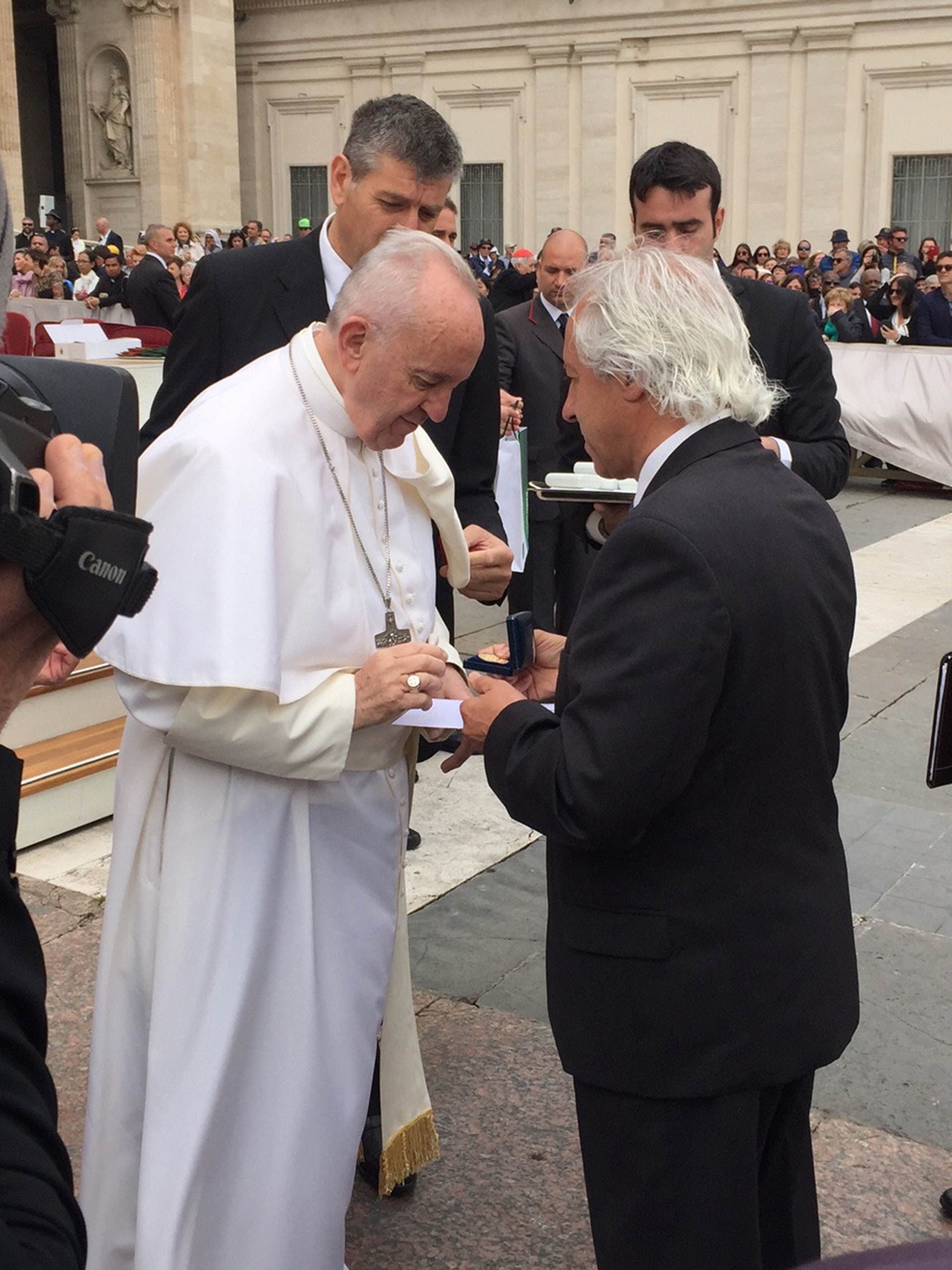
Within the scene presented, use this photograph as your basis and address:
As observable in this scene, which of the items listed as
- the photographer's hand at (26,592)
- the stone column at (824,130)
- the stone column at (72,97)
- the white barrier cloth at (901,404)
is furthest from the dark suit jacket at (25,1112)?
the stone column at (72,97)

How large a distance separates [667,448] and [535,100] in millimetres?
29098

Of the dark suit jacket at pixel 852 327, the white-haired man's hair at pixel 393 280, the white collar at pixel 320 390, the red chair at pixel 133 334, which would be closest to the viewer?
the white-haired man's hair at pixel 393 280

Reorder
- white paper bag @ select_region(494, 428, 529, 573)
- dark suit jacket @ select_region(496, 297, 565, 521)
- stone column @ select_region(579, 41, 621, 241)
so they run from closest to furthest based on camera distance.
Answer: white paper bag @ select_region(494, 428, 529, 573) → dark suit jacket @ select_region(496, 297, 565, 521) → stone column @ select_region(579, 41, 621, 241)

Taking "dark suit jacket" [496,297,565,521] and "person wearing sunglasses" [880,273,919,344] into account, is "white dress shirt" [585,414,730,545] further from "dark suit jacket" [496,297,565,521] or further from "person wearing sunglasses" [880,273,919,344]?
"person wearing sunglasses" [880,273,919,344]

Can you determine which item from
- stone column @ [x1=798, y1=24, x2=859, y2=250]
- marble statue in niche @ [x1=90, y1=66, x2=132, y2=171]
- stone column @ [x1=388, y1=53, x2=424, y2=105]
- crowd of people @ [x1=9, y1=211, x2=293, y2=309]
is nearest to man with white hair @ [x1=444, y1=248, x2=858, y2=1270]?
crowd of people @ [x1=9, y1=211, x2=293, y2=309]

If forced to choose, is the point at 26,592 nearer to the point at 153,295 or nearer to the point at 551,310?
the point at 551,310

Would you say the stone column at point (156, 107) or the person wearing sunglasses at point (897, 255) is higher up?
the stone column at point (156, 107)

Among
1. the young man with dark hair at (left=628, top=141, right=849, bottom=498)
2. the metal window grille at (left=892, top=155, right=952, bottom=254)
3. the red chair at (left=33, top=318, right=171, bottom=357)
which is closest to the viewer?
the young man with dark hair at (left=628, top=141, right=849, bottom=498)

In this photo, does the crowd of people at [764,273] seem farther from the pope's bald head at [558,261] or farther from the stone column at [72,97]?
the stone column at [72,97]

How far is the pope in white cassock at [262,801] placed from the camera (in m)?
2.20

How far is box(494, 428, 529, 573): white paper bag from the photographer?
5.95 meters

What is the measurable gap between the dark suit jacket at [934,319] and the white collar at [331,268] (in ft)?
34.8

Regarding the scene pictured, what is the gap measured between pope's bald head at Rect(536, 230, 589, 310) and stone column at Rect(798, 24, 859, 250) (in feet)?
70.5

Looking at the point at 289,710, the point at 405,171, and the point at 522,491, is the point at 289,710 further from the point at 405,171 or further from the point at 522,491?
the point at 522,491
